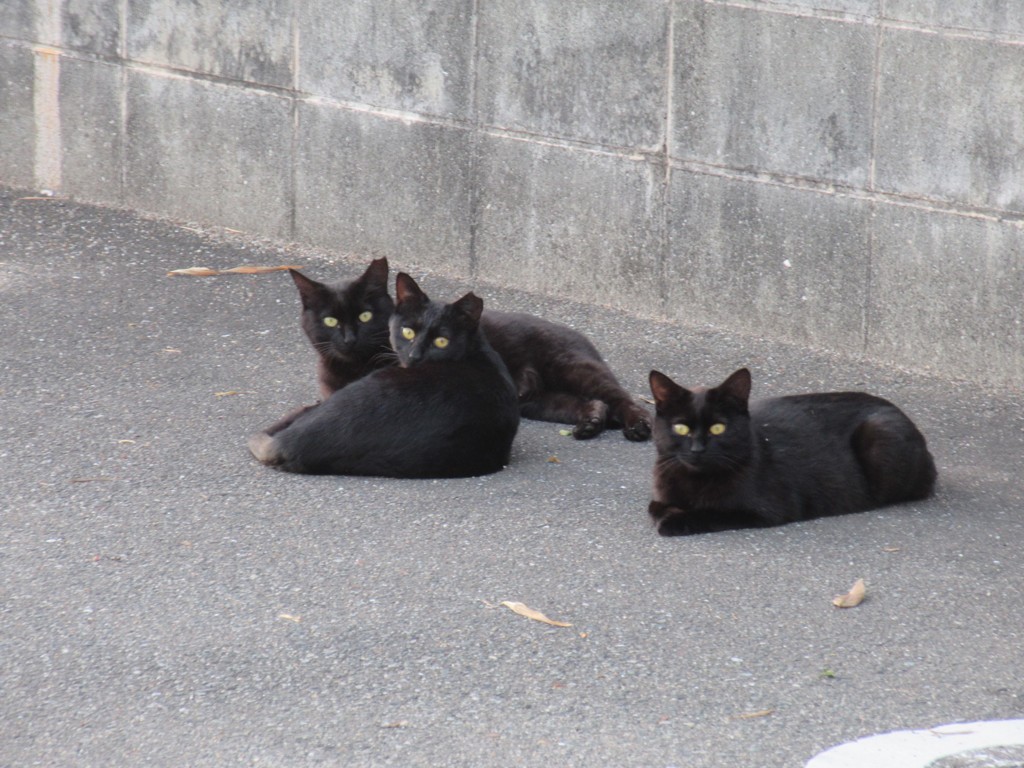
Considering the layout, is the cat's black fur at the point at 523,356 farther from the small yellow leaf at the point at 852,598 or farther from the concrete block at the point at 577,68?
the small yellow leaf at the point at 852,598

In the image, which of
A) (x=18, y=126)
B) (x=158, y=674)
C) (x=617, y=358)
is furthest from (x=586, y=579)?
(x=18, y=126)

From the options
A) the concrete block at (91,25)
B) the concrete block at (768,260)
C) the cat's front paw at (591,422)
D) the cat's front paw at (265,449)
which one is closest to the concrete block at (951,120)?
the concrete block at (768,260)

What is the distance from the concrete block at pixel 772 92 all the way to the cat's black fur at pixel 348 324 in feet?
5.75

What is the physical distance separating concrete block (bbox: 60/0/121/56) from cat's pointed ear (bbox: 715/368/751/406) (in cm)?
490

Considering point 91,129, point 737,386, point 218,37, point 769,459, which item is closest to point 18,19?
point 91,129

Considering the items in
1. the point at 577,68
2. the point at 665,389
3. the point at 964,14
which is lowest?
the point at 665,389

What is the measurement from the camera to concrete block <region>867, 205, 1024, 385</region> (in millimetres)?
5859

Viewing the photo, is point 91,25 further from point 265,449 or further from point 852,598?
point 852,598

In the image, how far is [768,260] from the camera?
6426 millimetres

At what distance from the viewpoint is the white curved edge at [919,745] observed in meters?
3.27

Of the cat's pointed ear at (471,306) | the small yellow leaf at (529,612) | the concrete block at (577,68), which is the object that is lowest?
the small yellow leaf at (529,612)

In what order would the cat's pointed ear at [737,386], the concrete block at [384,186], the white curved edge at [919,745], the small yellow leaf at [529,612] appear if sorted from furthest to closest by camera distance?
the concrete block at [384,186]
the cat's pointed ear at [737,386]
the small yellow leaf at [529,612]
the white curved edge at [919,745]

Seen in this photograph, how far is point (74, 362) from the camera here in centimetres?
616

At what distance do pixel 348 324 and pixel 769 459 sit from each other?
170 cm
